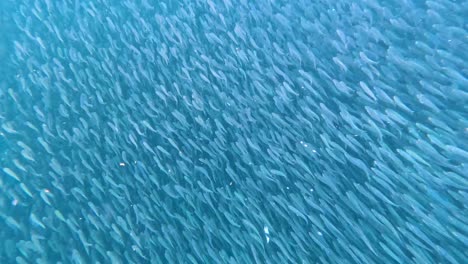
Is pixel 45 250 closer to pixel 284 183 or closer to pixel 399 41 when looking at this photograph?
pixel 284 183

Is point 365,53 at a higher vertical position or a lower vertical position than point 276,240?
higher

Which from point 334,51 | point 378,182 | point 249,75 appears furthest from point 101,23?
point 378,182

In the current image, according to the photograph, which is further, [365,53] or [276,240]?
[365,53]

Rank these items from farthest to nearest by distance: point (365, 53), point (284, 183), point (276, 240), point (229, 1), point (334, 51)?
point (229, 1)
point (334, 51)
point (365, 53)
point (284, 183)
point (276, 240)

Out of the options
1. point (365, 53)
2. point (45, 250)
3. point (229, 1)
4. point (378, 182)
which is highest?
point (229, 1)

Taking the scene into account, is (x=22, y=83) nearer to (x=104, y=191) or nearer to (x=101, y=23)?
(x=101, y=23)

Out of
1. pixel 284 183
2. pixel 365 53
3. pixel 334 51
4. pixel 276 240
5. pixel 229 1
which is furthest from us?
pixel 229 1

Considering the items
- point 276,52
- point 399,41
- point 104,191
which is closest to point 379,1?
point 399,41
